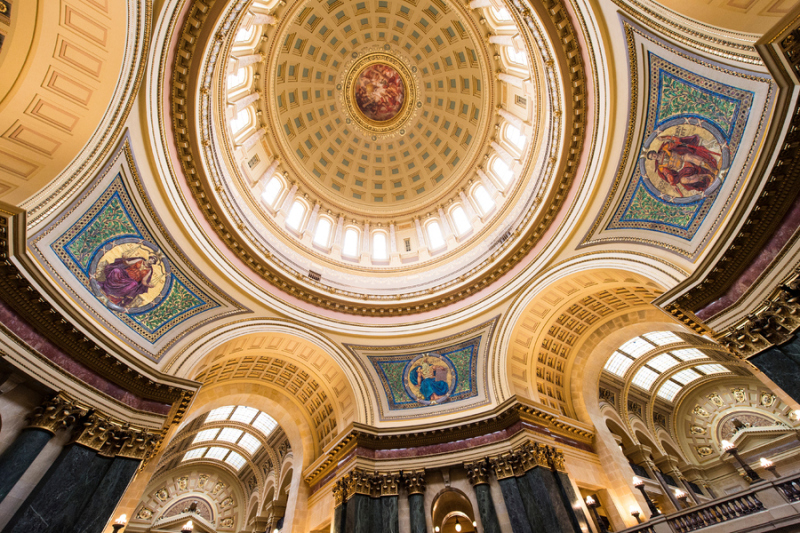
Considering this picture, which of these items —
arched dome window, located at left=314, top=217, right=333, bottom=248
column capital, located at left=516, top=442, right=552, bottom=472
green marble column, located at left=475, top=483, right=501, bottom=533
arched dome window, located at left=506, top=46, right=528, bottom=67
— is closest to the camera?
green marble column, located at left=475, top=483, right=501, bottom=533

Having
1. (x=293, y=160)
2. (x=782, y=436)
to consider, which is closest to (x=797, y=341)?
(x=782, y=436)

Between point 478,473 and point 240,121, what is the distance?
62.8ft

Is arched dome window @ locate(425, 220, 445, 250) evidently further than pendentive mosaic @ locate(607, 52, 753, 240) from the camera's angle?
Yes

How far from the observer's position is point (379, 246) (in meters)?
22.4

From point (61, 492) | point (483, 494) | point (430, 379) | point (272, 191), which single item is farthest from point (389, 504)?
point (272, 191)

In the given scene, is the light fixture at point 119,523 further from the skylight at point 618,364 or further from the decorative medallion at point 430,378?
the skylight at point 618,364

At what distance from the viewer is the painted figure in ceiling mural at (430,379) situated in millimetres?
16141

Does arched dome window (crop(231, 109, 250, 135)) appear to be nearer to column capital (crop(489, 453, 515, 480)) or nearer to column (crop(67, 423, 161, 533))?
column (crop(67, 423, 161, 533))

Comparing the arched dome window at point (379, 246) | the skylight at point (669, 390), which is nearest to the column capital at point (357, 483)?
the arched dome window at point (379, 246)

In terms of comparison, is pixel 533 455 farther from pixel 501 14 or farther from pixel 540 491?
pixel 501 14

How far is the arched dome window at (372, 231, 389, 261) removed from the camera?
2166 cm

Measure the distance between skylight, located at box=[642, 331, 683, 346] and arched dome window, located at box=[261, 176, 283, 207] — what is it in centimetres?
2055

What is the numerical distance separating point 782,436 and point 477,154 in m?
23.2

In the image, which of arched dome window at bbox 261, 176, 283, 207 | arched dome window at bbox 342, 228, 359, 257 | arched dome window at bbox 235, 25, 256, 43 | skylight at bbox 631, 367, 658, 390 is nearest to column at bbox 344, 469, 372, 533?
arched dome window at bbox 342, 228, 359, 257
